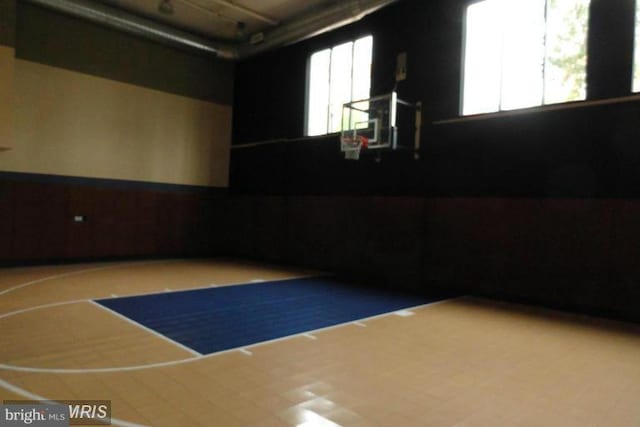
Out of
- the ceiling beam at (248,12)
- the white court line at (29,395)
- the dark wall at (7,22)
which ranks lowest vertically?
the white court line at (29,395)

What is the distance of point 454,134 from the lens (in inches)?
291

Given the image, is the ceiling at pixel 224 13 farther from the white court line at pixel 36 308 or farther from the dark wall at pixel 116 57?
the white court line at pixel 36 308

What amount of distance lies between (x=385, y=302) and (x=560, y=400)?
3252 mm

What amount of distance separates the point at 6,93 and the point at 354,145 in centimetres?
596

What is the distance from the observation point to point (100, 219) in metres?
9.16

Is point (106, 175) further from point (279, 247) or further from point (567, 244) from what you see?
point (567, 244)

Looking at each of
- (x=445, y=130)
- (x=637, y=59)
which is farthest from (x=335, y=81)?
(x=637, y=59)

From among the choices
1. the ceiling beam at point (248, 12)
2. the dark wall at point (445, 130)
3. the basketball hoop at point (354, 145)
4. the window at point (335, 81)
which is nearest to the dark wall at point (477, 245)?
the dark wall at point (445, 130)

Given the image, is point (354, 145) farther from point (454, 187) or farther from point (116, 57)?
point (116, 57)

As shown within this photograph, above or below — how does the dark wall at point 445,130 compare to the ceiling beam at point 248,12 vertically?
below

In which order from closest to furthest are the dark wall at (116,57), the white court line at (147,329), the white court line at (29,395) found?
the white court line at (29,395)
the white court line at (147,329)
the dark wall at (116,57)

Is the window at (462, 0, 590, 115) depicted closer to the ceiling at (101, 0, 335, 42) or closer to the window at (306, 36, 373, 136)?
the window at (306, 36, 373, 136)

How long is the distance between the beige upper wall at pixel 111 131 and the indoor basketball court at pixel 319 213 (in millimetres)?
43

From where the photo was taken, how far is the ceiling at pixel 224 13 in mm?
8781
